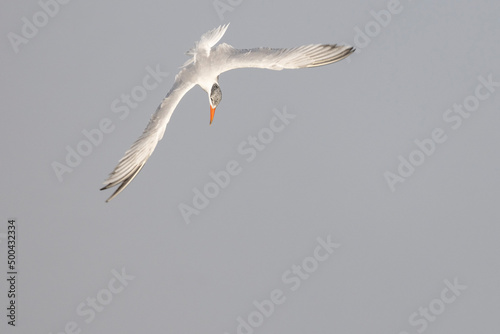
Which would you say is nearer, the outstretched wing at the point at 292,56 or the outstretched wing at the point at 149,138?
the outstretched wing at the point at 292,56

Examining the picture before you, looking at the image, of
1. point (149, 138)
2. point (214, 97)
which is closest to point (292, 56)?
point (214, 97)

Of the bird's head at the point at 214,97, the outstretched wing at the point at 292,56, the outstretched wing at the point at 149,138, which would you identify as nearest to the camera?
the outstretched wing at the point at 292,56

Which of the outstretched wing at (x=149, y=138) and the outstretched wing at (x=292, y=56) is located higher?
the outstretched wing at (x=149, y=138)

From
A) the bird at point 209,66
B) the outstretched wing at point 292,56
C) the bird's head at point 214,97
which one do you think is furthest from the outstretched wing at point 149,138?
the outstretched wing at point 292,56

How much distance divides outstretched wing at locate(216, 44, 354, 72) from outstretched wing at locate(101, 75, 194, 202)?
2.35 feet

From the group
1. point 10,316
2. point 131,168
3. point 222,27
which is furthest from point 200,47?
point 10,316

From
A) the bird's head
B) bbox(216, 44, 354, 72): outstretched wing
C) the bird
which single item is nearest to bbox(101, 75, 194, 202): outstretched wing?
the bird

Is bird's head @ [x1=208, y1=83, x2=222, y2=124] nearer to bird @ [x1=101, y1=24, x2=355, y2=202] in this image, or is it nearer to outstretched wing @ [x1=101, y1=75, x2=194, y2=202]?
bird @ [x1=101, y1=24, x2=355, y2=202]

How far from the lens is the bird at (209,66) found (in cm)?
612

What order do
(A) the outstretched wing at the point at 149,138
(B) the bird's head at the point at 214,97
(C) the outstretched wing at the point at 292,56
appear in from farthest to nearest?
(B) the bird's head at the point at 214,97, (A) the outstretched wing at the point at 149,138, (C) the outstretched wing at the point at 292,56

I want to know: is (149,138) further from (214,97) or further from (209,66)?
(209,66)

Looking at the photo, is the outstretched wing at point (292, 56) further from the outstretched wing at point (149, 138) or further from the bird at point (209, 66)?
the outstretched wing at point (149, 138)

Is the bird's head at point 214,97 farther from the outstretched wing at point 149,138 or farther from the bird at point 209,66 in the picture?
the outstretched wing at point 149,138

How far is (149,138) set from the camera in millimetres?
6645
